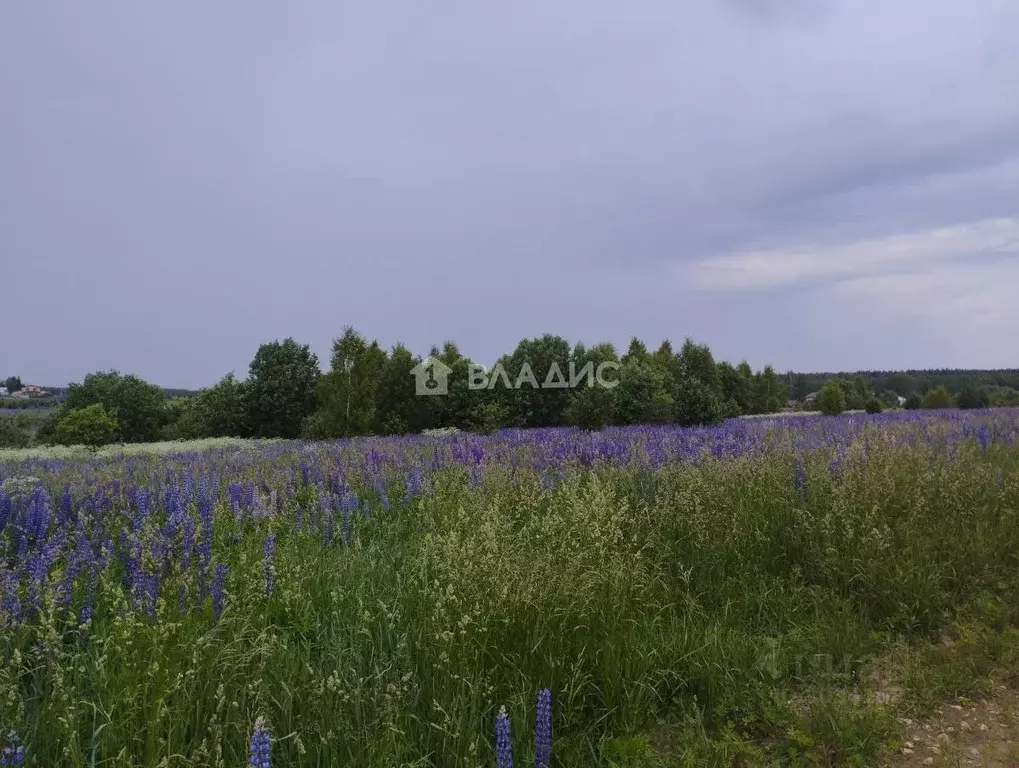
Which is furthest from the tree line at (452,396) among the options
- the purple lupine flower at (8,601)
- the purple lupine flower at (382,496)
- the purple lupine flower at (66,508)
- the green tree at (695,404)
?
the purple lupine flower at (8,601)

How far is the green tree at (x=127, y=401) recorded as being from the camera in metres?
37.1

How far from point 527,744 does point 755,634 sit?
194 centimetres

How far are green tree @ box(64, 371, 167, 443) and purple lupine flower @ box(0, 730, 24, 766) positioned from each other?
39.3m

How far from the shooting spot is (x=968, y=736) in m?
2.98

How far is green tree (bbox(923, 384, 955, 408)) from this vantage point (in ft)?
90.7

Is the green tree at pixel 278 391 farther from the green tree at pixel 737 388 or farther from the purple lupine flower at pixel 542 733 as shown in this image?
the purple lupine flower at pixel 542 733

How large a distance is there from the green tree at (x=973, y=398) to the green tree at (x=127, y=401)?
43957 mm

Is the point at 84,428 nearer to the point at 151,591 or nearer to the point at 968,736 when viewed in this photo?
the point at 151,591

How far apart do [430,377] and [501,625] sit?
19969 millimetres

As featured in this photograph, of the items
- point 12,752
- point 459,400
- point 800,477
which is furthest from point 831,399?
point 12,752

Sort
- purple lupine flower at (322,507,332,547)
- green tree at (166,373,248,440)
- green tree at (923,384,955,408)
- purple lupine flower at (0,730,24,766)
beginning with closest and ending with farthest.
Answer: purple lupine flower at (0,730,24,766) < purple lupine flower at (322,507,332,547) < green tree at (923,384,955,408) < green tree at (166,373,248,440)

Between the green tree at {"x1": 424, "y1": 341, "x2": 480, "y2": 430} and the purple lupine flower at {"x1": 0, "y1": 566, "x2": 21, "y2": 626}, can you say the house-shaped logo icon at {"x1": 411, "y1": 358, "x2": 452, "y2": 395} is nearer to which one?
the green tree at {"x1": 424, "y1": 341, "x2": 480, "y2": 430}

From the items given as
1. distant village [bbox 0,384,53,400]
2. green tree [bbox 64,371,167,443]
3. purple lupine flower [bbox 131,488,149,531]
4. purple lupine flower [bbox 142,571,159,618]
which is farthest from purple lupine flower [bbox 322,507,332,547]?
distant village [bbox 0,384,53,400]

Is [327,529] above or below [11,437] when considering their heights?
below
